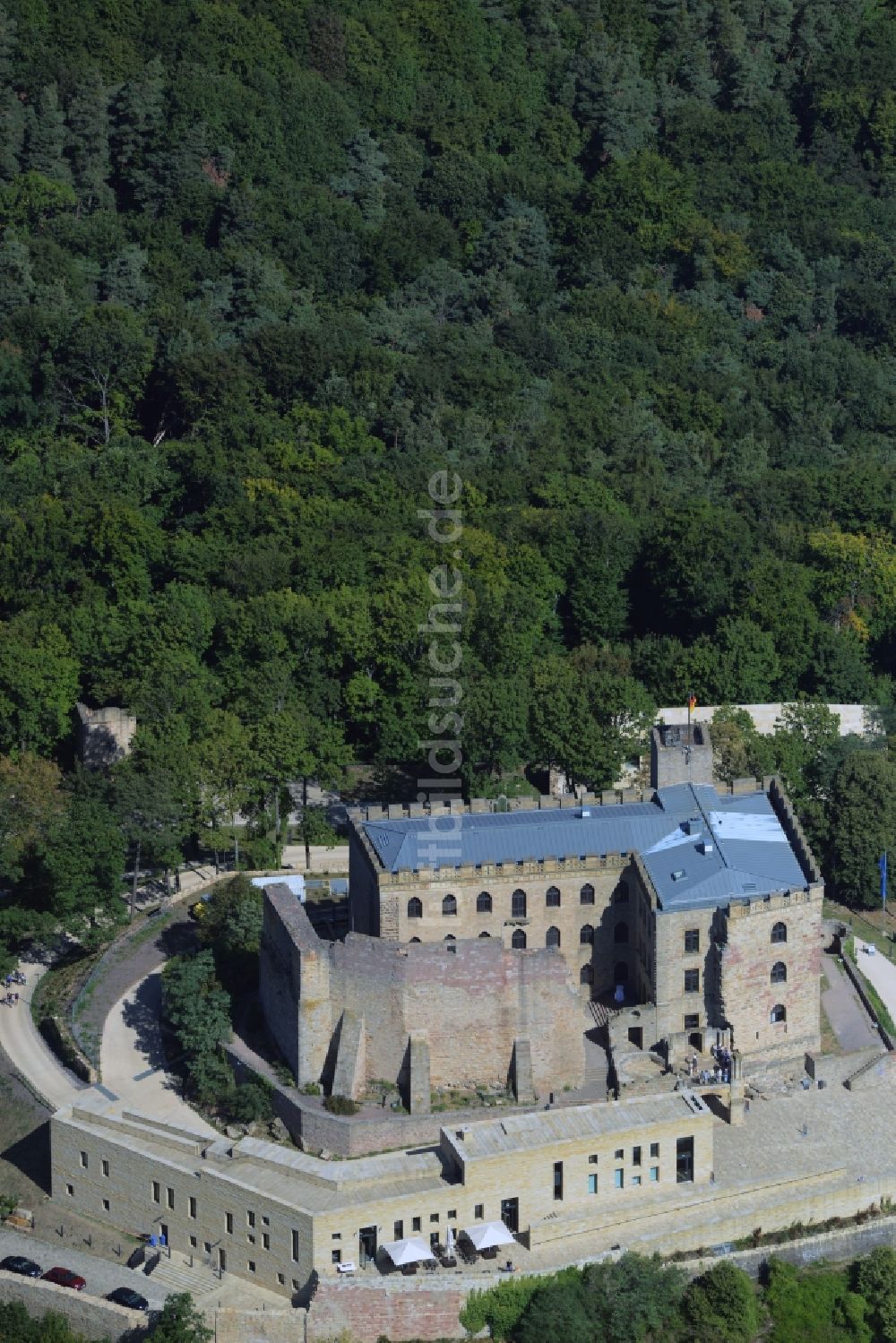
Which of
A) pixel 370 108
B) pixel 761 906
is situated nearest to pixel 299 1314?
pixel 761 906

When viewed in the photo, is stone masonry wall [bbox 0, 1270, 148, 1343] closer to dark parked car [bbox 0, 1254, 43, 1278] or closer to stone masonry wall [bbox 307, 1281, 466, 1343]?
dark parked car [bbox 0, 1254, 43, 1278]

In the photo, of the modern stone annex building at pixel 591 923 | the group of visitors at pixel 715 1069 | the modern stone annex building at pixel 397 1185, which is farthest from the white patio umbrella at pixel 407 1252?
the group of visitors at pixel 715 1069

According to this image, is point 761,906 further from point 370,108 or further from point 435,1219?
point 370,108

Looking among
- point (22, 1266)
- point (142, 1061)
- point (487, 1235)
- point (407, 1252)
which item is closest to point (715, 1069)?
point (487, 1235)

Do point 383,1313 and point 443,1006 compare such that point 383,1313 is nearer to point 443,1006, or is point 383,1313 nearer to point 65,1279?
point 65,1279

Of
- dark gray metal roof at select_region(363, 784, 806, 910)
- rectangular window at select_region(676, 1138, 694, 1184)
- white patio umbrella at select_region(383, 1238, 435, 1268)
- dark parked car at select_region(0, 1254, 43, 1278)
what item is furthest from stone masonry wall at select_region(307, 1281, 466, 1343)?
dark gray metal roof at select_region(363, 784, 806, 910)

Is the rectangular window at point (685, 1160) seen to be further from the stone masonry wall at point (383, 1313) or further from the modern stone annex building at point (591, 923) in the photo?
the stone masonry wall at point (383, 1313)

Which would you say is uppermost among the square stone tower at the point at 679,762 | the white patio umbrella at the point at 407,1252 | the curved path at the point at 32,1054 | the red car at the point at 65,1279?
the square stone tower at the point at 679,762
